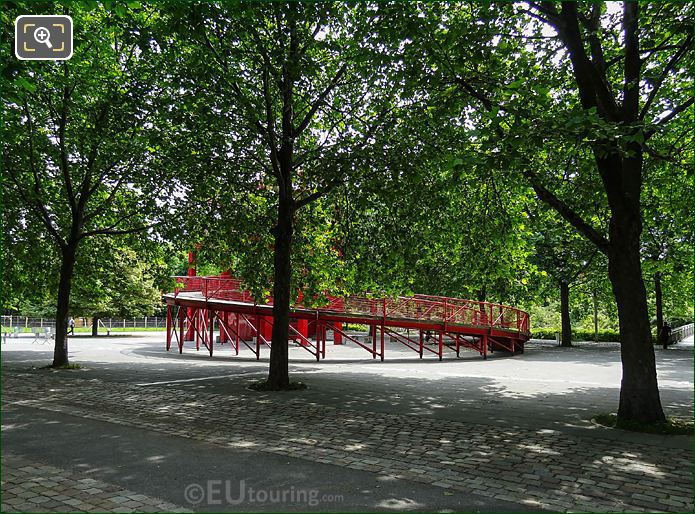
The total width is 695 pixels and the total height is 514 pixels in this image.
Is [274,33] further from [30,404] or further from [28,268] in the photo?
[28,268]

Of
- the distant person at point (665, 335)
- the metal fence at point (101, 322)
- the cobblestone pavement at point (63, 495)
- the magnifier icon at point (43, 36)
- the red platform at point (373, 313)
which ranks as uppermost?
the magnifier icon at point (43, 36)

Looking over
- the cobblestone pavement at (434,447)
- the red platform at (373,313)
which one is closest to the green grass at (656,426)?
the cobblestone pavement at (434,447)

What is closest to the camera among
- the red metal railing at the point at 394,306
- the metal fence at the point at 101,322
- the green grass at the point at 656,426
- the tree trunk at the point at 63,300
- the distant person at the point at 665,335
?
the green grass at the point at 656,426

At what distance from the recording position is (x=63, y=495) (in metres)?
4.87

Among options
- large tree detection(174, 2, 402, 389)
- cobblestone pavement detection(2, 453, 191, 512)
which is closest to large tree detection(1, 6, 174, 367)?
large tree detection(174, 2, 402, 389)

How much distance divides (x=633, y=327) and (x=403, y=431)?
4202 millimetres

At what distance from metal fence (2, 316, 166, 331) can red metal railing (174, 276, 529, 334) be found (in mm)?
27292

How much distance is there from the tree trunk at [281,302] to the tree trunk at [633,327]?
698cm

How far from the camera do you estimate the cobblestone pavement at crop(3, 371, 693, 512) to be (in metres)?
5.19

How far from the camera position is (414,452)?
21.6ft

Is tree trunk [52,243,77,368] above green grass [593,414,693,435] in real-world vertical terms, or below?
above

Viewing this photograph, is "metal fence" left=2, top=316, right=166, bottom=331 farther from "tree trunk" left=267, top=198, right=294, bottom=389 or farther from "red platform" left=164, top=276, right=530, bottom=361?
"tree trunk" left=267, top=198, right=294, bottom=389

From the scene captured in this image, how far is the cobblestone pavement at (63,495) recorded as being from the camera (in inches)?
179

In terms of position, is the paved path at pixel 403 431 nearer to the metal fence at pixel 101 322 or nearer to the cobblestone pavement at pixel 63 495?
the cobblestone pavement at pixel 63 495
